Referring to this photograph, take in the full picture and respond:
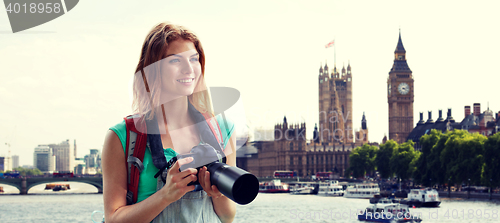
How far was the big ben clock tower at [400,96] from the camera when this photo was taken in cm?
10402

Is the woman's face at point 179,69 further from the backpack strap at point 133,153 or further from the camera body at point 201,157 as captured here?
the camera body at point 201,157

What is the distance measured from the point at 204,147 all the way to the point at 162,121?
0.97 ft

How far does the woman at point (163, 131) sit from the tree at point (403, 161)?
64.6 m

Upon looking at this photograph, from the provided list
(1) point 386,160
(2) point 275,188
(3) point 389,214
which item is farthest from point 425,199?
(2) point 275,188

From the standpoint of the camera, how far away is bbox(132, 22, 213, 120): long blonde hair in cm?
201

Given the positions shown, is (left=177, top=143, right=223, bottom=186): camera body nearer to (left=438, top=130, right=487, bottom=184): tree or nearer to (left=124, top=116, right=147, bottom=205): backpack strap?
(left=124, top=116, right=147, bottom=205): backpack strap

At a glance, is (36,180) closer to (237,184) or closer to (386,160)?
(386,160)

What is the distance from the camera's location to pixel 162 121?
2.07m

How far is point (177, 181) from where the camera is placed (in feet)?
5.90

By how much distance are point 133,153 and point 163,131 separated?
5.5 inches

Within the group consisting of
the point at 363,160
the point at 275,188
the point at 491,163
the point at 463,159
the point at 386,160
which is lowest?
the point at 275,188

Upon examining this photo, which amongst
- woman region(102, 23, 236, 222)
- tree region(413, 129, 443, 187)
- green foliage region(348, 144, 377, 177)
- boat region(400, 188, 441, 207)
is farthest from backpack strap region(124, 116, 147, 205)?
green foliage region(348, 144, 377, 177)

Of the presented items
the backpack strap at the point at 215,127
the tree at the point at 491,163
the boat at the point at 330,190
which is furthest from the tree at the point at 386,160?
the backpack strap at the point at 215,127

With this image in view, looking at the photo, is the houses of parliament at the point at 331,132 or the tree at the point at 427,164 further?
the houses of parliament at the point at 331,132
